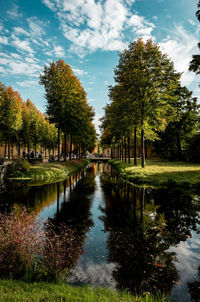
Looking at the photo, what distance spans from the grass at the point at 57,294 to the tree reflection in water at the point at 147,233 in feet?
1.51

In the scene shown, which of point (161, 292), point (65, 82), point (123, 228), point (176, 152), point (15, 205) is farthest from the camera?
point (176, 152)

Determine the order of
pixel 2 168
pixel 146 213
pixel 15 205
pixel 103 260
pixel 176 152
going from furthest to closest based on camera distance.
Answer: pixel 176 152, pixel 2 168, pixel 15 205, pixel 146 213, pixel 103 260

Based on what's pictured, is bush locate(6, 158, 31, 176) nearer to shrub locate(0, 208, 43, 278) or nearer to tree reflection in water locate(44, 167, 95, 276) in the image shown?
tree reflection in water locate(44, 167, 95, 276)

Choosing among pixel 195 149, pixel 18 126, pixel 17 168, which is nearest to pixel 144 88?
pixel 17 168

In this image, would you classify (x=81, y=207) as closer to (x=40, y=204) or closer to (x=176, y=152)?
(x=40, y=204)

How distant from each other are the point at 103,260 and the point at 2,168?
19638mm

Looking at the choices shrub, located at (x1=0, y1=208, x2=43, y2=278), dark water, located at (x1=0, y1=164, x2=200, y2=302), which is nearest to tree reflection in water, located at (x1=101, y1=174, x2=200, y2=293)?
dark water, located at (x1=0, y1=164, x2=200, y2=302)

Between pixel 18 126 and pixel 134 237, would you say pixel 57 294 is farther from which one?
pixel 18 126

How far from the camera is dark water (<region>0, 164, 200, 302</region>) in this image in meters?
4.14

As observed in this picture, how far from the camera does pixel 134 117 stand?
70.5 feet

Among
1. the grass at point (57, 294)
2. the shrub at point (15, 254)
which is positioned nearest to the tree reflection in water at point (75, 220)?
the shrub at point (15, 254)

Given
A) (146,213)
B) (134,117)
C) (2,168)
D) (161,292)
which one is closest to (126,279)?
(161,292)

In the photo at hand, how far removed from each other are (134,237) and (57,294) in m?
3.53

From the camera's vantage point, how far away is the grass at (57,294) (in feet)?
10.3
